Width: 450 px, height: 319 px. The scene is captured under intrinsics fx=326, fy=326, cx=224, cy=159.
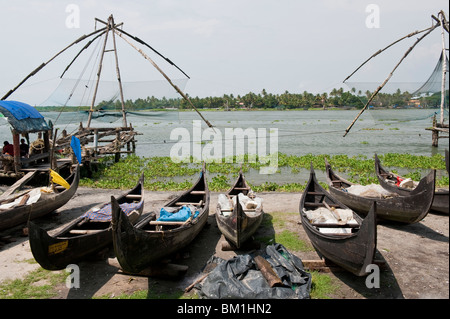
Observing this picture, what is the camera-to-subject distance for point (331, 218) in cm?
683

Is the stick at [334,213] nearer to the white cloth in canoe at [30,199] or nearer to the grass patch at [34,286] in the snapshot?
the grass patch at [34,286]

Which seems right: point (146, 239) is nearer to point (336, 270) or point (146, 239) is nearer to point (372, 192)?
point (336, 270)

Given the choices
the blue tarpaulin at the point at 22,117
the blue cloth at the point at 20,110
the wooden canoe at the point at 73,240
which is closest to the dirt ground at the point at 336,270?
the wooden canoe at the point at 73,240

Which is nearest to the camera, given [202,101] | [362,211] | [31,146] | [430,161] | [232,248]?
[232,248]

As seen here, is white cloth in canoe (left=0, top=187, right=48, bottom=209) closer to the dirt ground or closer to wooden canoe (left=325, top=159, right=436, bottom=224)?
the dirt ground

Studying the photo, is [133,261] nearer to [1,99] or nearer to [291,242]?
[291,242]

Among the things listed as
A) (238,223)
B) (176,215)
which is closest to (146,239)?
(176,215)

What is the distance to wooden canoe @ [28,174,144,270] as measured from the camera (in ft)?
16.5

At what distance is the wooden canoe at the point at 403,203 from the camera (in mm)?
6781

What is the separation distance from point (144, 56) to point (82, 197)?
530cm

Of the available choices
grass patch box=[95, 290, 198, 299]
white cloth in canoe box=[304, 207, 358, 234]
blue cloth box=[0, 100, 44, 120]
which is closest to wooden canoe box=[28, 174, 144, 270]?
grass patch box=[95, 290, 198, 299]

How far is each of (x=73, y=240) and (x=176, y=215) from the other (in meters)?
2.07
